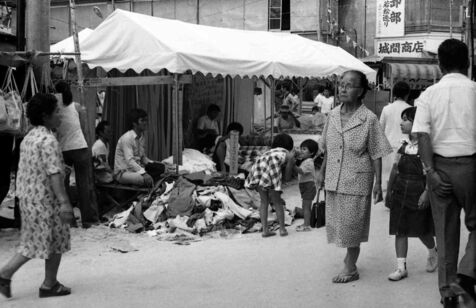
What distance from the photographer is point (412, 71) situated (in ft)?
82.6

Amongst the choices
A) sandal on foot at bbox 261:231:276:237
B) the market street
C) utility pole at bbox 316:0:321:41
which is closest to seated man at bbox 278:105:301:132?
sandal on foot at bbox 261:231:276:237

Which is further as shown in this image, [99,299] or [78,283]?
[78,283]

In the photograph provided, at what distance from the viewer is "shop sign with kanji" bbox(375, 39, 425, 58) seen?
2811 centimetres

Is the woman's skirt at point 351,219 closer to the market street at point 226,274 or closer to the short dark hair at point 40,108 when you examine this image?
the market street at point 226,274

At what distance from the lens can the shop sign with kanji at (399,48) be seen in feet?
92.2

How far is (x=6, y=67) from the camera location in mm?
7617

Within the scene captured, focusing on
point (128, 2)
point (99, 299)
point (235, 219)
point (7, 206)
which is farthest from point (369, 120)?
point (128, 2)

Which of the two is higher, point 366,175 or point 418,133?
point 418,133

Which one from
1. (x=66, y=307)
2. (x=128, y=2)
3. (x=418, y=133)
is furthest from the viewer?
(x=128, y=2)

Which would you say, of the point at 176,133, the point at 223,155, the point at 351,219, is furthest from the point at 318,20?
the point at 351,219

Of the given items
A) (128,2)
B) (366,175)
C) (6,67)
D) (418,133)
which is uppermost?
(128,2)

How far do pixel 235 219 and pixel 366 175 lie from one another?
3.33 m

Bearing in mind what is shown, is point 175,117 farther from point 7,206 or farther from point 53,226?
point 53,226

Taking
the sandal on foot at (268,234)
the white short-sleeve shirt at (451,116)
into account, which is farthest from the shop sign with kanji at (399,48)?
the white short-sleeve shirt at (451,116)
